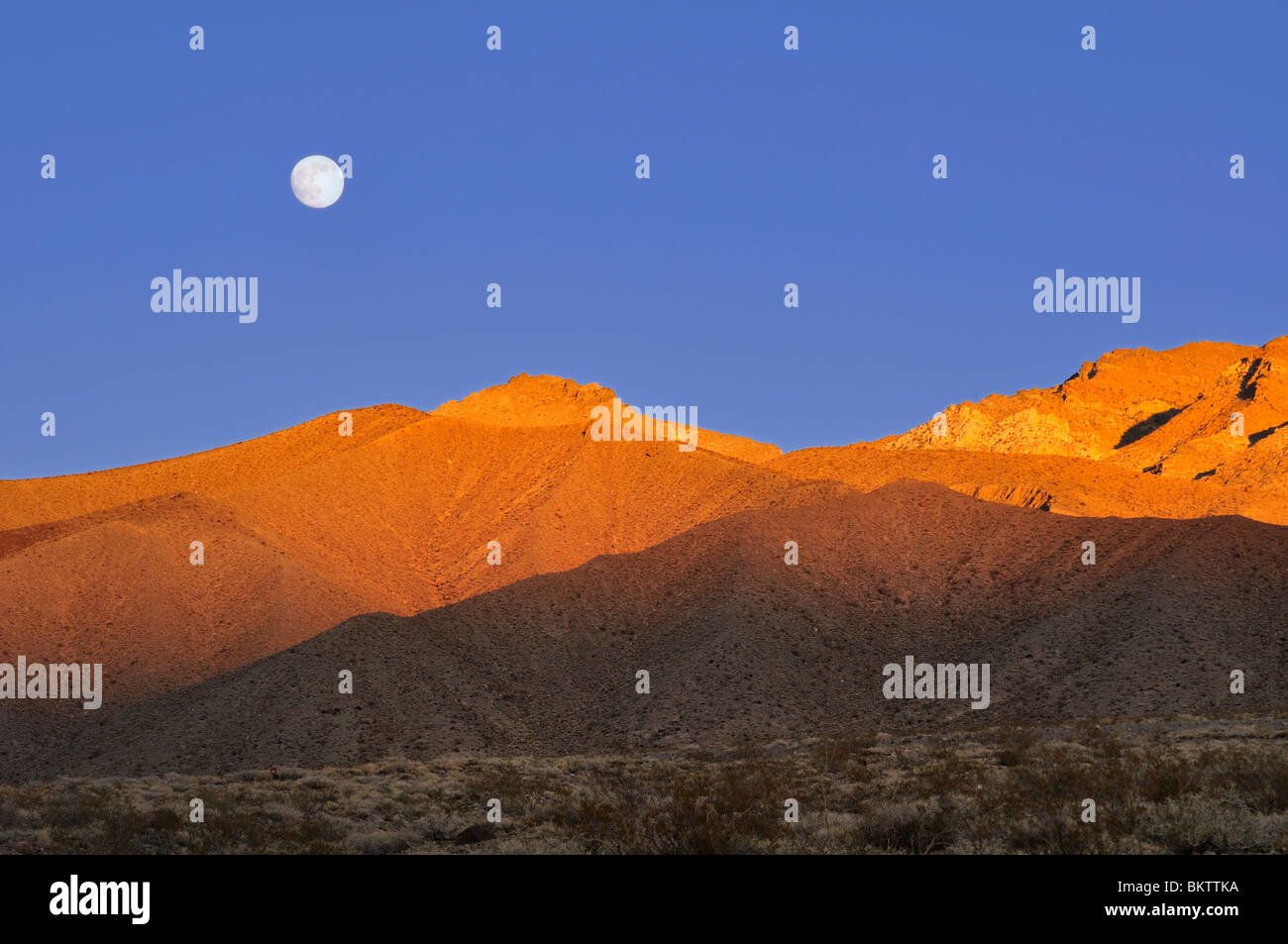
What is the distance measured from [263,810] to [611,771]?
11.1 m

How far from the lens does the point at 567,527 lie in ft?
286

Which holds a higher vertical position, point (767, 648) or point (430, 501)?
point (430, 501)

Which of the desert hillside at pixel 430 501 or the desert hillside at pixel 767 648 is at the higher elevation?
the desert hillside at pixel 430 501

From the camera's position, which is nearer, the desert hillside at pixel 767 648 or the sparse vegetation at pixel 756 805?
the sparse vegetation at pixel 756 805

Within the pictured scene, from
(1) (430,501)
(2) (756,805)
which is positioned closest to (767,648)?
(2) (756,805)

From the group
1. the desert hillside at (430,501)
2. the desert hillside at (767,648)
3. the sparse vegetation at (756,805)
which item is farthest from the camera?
the desert hillside at (430,501)

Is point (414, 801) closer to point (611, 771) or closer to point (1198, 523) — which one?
point (611, 771)

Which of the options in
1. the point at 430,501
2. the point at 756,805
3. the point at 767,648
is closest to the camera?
the point at 756,805

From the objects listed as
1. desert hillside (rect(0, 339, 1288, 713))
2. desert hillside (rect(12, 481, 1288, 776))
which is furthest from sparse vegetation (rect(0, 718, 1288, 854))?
desert hillside (rect(0, 339, 1288, 713))

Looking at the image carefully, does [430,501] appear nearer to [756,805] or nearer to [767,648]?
[767,648]

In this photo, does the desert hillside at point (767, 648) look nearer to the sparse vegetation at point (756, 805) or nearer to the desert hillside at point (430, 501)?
the desert hillside at point (430, 501)

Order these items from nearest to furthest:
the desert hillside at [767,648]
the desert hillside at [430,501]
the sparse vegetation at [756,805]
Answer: the sparse vegetation at [756,805]
the desert hillside at [767,648]
the desert hillside at [430,501]

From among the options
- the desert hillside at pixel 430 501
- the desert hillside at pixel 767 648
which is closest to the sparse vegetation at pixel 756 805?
the desert hillside at pixel 767 648

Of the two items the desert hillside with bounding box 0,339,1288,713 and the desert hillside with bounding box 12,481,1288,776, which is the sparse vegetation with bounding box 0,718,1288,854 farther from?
the desert hillside with bounding box 0,339,1288,713
